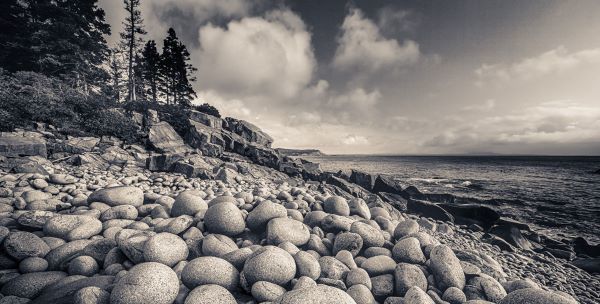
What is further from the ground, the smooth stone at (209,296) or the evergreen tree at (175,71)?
the evergreen tree at (175,71)

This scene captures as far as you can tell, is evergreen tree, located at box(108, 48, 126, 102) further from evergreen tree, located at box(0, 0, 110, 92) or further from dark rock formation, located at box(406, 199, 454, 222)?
dark rock formation, located at box(406, 199, 454, 222)

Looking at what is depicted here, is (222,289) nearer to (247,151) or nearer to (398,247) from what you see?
(398,247)

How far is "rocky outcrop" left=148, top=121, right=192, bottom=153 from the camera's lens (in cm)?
1762

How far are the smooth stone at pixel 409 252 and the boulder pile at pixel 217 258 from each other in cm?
2

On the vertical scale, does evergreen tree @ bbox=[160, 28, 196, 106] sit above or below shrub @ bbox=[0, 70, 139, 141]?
above

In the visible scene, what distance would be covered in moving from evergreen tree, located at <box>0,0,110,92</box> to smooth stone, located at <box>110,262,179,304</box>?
30.2 metres

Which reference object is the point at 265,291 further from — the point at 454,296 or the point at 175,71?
the point at 175,71

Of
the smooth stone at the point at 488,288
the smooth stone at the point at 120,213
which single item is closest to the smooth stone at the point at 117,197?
the smooth stone at the point at 120,213

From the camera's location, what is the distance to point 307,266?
3.93 metres

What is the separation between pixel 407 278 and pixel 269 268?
96.4 inches

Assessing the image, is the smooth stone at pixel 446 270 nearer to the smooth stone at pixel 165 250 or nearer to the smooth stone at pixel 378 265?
the smooth stone at pixel 378 265

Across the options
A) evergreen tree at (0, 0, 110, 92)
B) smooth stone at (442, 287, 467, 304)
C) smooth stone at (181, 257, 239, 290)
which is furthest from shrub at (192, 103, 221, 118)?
smooth stone at (442, 287, 467, 304)

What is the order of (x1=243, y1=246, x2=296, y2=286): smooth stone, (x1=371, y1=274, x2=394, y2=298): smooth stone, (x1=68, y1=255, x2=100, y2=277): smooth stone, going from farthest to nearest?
1. (x1=371, y1=274, x2=394, y2=298): smooth stone
2. (x1=68, y1=255, x2=100, y2=277): smooth stone
3. (x1=243, y1=246, x2=296, y2=286): smooth stone

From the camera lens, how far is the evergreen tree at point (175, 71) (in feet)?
116
